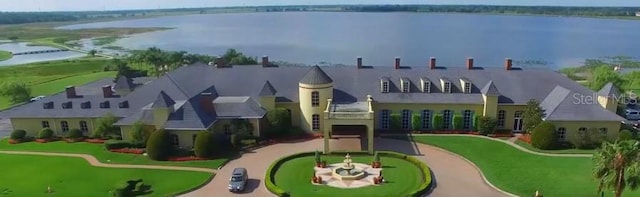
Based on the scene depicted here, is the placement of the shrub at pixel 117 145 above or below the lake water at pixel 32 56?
below

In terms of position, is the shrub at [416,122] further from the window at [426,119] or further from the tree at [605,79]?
the tree at [605,79]

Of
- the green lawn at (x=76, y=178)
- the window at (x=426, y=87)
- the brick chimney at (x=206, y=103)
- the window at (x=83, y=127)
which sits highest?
the window at (x=426, y=87)

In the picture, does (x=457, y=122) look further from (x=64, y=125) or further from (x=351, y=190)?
A: (x=64, y=125)

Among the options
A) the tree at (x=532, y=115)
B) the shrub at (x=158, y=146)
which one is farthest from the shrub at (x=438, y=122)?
the shrub at (x=158, y=146)

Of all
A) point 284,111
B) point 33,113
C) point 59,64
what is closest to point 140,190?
point 284,111

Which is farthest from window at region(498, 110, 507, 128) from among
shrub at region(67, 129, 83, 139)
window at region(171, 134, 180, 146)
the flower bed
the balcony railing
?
shrub at region(67, 129, 83, 139)

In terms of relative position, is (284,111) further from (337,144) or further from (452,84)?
(452,84)

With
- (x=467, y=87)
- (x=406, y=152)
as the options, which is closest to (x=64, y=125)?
(x=406, y=152)
